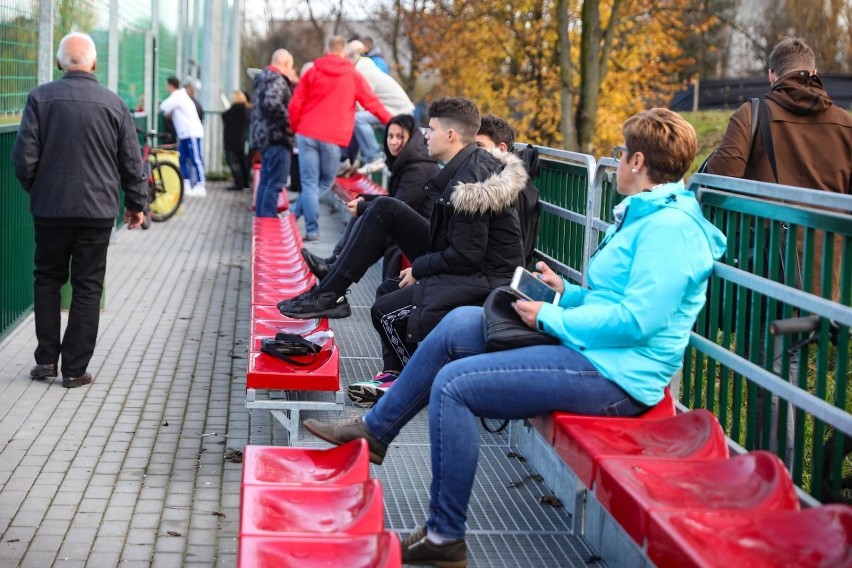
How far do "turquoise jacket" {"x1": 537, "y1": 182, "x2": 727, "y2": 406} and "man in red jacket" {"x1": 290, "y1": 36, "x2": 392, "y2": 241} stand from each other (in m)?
8.23

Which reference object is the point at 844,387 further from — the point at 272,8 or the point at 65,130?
the point at 272,8

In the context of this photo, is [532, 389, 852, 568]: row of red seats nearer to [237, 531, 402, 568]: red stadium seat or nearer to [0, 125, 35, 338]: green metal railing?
[237, 531, 402, 568]: red stadium seat

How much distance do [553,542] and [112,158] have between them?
3642 mm

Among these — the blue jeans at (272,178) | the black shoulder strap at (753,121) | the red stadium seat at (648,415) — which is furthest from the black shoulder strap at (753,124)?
the blue jeans at (272,178)

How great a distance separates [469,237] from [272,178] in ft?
27.2

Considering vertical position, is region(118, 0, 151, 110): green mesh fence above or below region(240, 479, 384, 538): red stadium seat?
above

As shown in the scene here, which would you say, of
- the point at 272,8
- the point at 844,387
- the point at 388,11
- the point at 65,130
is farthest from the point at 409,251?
the point at 272,8

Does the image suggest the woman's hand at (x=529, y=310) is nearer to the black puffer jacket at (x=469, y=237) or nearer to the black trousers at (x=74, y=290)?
the black puffer jacket at (x=469, y=237)

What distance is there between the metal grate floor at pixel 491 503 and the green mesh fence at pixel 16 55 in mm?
3411

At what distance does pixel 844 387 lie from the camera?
11.7ft

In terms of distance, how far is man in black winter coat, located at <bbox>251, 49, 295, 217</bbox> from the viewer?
1377cm

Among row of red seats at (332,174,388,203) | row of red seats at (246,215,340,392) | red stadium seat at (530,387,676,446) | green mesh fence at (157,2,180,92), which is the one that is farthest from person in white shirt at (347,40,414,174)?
red stadium seat at (530,387,676,446)

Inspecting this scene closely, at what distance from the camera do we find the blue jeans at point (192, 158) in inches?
725

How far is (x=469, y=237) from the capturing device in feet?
19.3
